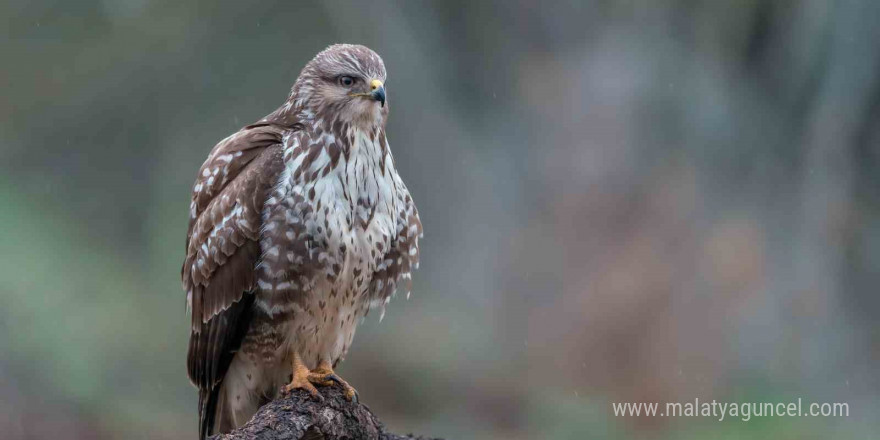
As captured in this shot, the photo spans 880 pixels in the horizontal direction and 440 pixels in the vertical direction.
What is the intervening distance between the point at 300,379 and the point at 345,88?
94cm

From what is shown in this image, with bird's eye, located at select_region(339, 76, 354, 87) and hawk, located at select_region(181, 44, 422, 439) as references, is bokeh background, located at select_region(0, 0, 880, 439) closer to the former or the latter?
hawk, located at select_region(181, 44, 422, 439)

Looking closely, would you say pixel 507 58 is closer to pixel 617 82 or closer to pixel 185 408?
pixel 617 82

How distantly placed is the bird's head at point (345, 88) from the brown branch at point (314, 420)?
2.91 ft

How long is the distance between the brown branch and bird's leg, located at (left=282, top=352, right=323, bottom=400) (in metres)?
0.02

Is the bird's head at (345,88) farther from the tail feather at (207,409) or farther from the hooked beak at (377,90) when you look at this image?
the tail feather at (207,409)

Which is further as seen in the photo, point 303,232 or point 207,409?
point 207,409

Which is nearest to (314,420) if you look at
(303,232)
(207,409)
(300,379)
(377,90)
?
(300,379)

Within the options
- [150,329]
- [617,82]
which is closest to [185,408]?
[150,329]

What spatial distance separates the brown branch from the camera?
105 inches

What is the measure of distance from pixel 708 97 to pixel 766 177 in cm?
70

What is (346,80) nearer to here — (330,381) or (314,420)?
(330,381)

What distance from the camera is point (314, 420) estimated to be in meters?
2.79

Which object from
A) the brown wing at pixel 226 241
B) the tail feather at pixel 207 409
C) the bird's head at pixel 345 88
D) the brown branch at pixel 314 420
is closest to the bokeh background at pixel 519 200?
the tail feather at pixel 207 409

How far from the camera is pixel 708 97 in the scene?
263 inches
